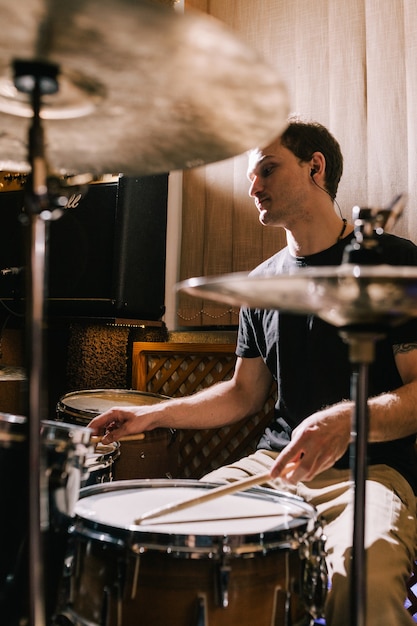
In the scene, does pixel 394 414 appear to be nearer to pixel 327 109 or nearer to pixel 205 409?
pixel 205 409

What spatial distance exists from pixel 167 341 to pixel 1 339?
764 mm

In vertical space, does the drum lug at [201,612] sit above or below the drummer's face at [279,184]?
below

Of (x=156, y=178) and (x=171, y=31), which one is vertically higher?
(x=156, y=178)

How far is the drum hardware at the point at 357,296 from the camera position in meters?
0.61

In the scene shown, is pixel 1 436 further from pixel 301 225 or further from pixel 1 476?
pixel 301 225

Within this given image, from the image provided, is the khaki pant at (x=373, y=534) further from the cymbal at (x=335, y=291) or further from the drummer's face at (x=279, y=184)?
the drummer's face at (x=279, y=184)

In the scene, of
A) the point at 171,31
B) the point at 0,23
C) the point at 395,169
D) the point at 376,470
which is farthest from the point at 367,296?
the point at 395,169

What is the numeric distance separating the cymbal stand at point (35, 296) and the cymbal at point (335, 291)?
16 centimetres

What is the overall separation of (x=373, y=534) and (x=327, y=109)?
1.58 meters

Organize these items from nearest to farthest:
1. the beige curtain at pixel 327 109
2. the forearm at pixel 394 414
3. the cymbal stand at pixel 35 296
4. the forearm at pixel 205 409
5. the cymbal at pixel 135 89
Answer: the cymbal at pixel 135 89, the cymbal stand at pixel 35 296, the forearm at pixel 394 414, the forearm at pixel 205 409, the beige curtain at pixel 327 109

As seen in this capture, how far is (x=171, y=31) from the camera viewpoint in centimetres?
54

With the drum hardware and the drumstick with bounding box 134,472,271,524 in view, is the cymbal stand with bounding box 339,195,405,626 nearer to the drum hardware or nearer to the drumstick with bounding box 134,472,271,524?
the drum hardware

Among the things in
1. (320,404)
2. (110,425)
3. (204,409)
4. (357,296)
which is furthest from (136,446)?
(357,296)

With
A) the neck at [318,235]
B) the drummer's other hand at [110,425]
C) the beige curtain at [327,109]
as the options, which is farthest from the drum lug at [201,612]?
the beige curtain at [327,109]
